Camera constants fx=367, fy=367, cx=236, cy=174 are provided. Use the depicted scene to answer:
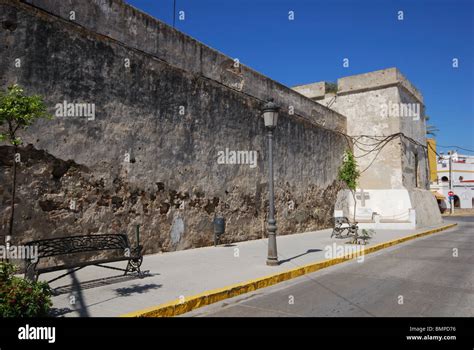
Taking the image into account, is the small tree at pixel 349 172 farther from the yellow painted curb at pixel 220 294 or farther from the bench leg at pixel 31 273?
the bench leg at pixel 31 273

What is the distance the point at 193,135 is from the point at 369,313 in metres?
6.87

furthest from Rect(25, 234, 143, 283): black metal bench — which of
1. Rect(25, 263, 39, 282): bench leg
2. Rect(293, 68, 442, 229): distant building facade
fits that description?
Rect(293, 68, 442, 229): distant building facade

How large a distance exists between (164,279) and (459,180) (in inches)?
A: 2012

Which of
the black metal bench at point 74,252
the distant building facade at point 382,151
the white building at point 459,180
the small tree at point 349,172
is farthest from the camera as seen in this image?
the white building at point 459,180

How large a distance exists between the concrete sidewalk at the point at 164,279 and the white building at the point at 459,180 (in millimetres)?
44441

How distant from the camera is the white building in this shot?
153 feet

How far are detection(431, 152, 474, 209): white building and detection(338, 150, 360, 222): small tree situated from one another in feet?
106

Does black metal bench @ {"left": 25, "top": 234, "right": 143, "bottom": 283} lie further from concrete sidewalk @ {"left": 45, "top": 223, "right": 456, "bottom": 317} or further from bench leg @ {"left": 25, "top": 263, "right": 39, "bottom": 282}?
concrete sidewalk @ {"left": 45, "top": 223, "right": 456, "bottom": 317}

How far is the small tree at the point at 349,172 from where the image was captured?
1892cm

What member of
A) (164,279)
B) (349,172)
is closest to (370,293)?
(164,279)

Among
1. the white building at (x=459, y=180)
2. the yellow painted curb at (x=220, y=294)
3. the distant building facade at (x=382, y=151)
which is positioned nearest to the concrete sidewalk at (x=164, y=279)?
the yellow painted curb at (x=220, y=294)

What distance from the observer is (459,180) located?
155 feet

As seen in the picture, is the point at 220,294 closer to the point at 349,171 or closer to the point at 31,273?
the point at 31,273

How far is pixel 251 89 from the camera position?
12.8 meters
